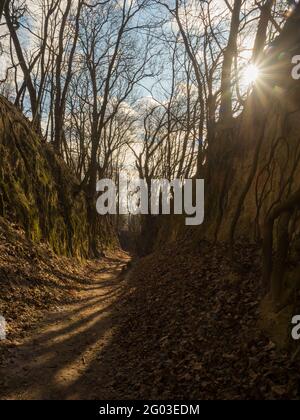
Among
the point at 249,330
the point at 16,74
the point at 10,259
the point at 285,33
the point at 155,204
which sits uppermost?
the point at 16,74

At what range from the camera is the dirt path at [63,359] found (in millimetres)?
5827

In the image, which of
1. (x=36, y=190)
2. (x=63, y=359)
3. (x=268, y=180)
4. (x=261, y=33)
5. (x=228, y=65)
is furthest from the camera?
(x=36, y=190)

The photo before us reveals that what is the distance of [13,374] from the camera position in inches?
242

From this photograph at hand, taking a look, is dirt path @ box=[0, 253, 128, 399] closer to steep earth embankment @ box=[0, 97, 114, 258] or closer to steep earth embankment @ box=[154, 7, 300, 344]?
steep earth embankment @ box=[154, 7, 300, 344]

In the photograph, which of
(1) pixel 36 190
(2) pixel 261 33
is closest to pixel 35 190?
(1) pixel 36 190

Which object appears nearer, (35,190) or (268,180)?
(268,180)

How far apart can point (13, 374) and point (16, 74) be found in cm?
2275

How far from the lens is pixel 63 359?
705 cm

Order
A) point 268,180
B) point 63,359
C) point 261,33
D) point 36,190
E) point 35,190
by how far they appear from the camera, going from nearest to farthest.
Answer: point 63,359, point 268,180, point 261,33, point 35,190, point 36,190

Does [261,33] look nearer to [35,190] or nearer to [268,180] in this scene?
[268,180]

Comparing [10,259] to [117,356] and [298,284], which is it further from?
[298,284]

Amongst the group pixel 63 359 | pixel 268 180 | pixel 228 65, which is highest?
pixel 228 65

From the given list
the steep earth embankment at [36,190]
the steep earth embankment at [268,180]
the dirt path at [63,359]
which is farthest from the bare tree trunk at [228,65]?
the dirt path at [63,359]

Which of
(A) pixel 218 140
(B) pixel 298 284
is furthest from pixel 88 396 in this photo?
(A) pixel 218 140
